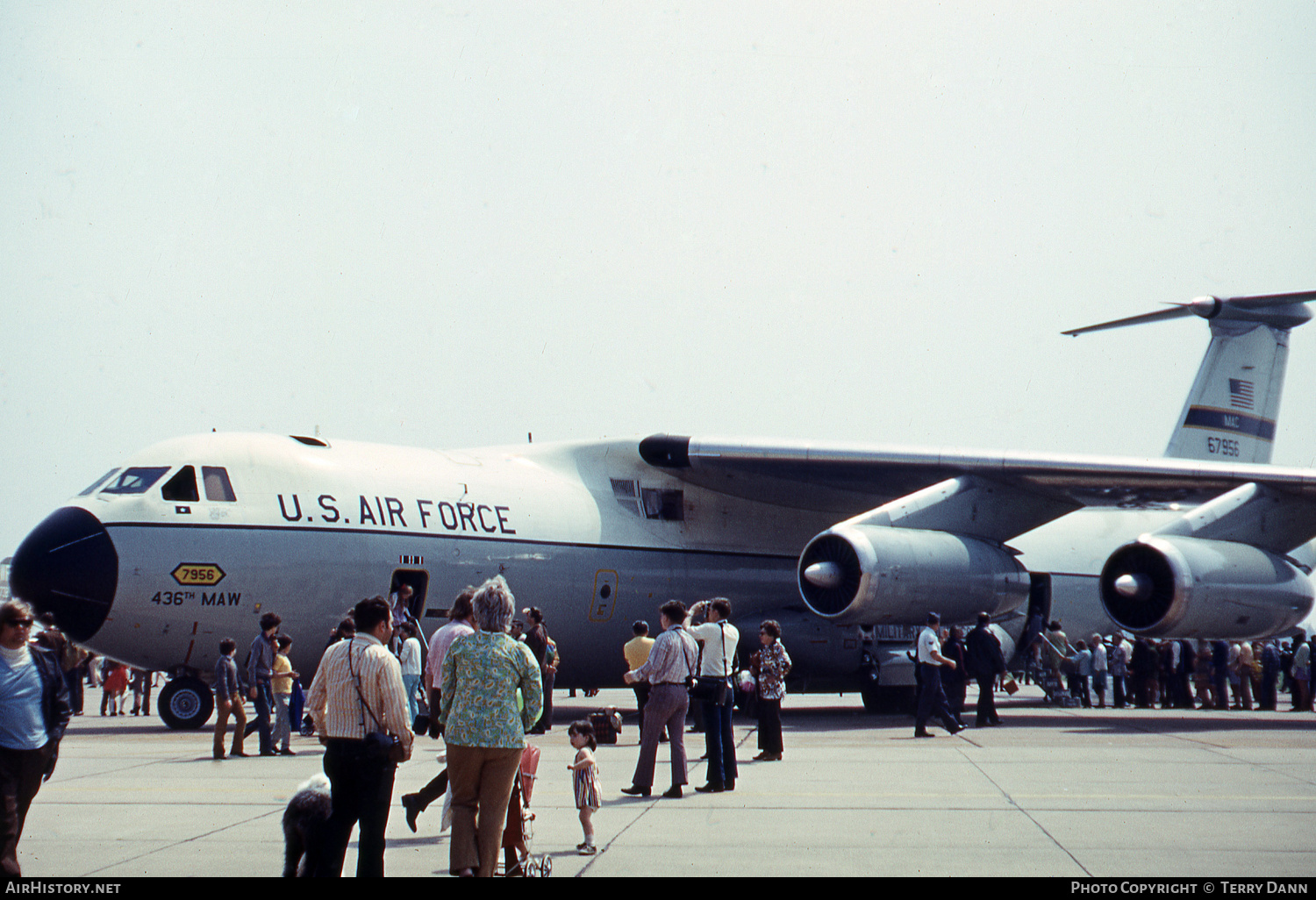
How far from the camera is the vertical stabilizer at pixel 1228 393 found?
75.2ft

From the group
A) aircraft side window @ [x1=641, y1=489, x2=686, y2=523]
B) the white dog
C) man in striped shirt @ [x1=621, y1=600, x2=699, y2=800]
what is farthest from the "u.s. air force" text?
the white dog

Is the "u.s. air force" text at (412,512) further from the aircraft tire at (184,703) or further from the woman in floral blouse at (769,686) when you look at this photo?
the woman in floral blouse at (769,686)

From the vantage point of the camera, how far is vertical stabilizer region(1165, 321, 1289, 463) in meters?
22.9

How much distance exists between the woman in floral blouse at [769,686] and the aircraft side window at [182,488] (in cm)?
643

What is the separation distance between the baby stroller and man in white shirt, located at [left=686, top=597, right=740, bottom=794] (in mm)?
2934

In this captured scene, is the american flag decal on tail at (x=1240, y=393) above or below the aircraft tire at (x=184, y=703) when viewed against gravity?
above

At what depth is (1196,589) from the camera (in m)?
15.7

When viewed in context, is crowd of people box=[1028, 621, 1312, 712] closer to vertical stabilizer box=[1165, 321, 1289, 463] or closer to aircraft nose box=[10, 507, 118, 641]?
vertical stabilizer box=[1165, 321, 1289, 463]

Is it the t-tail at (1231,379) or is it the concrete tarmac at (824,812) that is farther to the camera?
the t-tail at (1231,379)

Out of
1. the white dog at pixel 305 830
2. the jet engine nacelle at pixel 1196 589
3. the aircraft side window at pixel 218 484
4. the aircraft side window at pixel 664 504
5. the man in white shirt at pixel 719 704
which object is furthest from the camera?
the aircraft side window at pixel 664 504

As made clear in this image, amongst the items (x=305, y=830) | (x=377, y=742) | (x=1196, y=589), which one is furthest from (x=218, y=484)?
(x=1196, y=589)

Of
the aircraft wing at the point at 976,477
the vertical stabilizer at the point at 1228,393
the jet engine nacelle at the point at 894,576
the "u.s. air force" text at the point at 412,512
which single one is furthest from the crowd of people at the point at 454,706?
the vertical stabilizer at the point at 1228,393

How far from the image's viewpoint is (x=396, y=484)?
15305 mm

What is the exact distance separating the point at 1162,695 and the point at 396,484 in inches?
596
